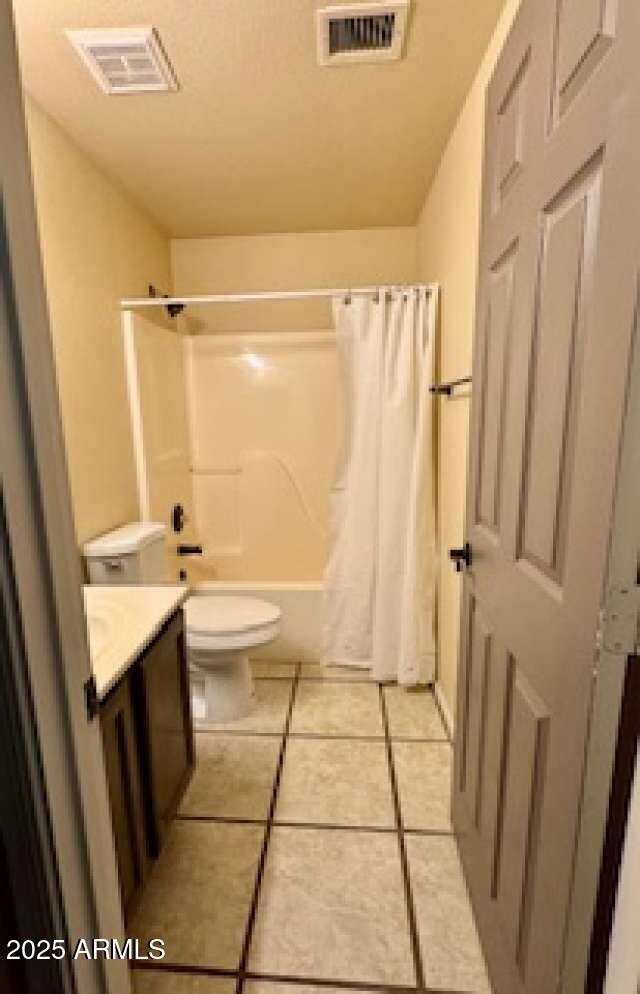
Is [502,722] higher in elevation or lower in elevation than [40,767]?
lower

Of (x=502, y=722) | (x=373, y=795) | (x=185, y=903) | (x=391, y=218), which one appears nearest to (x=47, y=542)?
(x=502, y=722)

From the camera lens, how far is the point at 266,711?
2191 mm

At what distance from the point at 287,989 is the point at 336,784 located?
2.12 ft

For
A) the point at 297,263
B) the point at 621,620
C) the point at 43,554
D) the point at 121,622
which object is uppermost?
the point at 297,263

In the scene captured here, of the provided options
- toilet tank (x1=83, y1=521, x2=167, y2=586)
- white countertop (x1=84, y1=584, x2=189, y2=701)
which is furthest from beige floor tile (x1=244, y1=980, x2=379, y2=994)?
toilet tank (x1=83, y1=521, x2=167, y2=586)

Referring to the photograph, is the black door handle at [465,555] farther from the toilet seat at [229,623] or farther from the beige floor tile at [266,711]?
the beige floor tile at [266,711]

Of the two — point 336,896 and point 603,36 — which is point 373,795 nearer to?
point 336,896

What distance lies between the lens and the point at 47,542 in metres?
0.63

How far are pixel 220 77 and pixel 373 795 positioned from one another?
97.3 inches

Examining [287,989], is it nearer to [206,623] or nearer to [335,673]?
[206,623]

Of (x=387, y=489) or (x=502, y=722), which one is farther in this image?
(x=387, y=489)

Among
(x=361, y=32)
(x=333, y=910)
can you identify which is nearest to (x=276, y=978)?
(x=333, y=910)

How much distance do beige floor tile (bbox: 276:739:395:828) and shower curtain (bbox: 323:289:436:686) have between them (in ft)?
1.68

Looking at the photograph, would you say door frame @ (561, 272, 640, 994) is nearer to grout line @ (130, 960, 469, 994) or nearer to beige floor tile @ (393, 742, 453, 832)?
grout line @ (130, 960, 469, 994)
